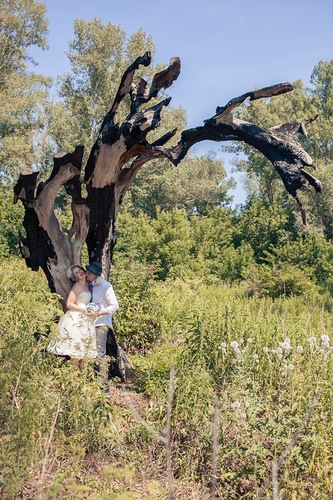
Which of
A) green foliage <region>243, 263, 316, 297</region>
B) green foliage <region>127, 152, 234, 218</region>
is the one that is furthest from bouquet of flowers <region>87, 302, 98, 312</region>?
green foliage <region>127, 152, 234, 218</region>

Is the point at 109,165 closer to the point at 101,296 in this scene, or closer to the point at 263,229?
the point at 101,296

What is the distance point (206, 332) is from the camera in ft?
17.5

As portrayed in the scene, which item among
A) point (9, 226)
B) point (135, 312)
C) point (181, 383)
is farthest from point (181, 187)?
point (181, 383)

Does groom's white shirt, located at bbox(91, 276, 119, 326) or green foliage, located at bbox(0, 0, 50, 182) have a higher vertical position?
green foliage, located at bbox(0, 0, 50, 182)

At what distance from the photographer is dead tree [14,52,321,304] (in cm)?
514

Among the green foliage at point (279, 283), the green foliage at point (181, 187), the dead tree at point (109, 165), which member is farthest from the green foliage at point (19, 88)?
the dead tree at point (109, 165)

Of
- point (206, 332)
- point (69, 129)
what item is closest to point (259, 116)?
point (69, 129)

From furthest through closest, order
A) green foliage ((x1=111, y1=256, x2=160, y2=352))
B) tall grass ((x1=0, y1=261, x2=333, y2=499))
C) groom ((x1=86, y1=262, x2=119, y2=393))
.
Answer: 1. green foliage ((x1=111, y1=256, x2=160, y2=352))
2. groom ((x1=86, y1=262, x2=119, y2=393))
3. tall grass ((x1=0, y1=261, x2=333, y2=499))

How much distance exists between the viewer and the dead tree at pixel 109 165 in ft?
16.9

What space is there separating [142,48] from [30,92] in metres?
6.93

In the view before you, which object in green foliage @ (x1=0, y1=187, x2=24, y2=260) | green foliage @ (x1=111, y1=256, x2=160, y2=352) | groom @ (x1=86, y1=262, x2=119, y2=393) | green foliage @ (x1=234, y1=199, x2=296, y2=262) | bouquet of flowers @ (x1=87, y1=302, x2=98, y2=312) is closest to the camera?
bouquet of flowers @ (x1=87, y1=302, x2=98, y2=312)

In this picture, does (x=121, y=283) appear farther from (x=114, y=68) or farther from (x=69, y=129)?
(x=114, y=68)

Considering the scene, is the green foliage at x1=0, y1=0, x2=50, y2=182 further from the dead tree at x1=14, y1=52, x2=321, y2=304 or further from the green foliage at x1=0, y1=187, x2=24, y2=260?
the dead tree at x1=14, y1=52, x2=321, y2=304

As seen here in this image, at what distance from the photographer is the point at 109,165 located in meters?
5.39
